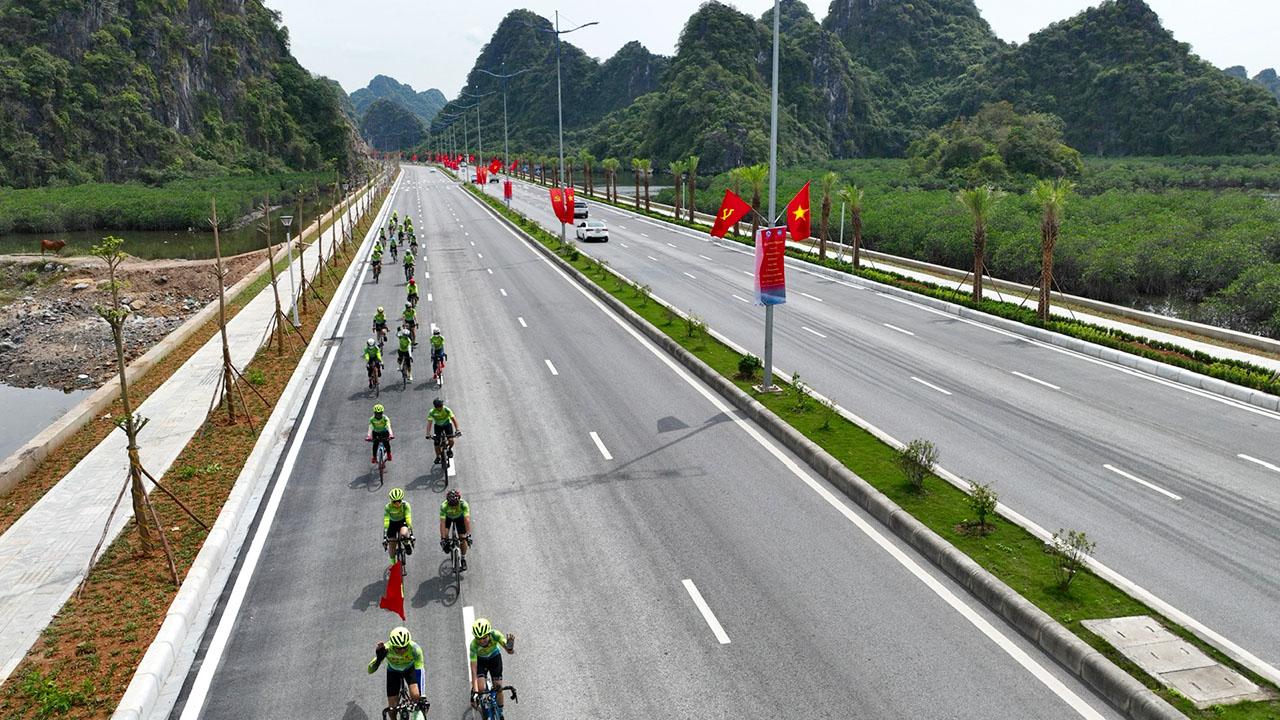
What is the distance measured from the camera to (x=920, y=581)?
437 inches

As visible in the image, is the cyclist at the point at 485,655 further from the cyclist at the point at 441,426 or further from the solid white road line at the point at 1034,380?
the solid white road line at the point at 1034,380

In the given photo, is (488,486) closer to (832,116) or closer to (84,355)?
(84,355)

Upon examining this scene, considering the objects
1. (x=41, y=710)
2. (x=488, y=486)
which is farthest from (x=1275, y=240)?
(x=41, y=710)

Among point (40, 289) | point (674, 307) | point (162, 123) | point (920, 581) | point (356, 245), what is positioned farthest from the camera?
point (162, 123)

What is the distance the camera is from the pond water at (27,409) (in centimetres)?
2395

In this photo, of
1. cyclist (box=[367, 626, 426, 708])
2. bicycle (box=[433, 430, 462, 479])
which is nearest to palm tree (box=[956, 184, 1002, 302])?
bicycle (box=[433, 430, 462, 479])

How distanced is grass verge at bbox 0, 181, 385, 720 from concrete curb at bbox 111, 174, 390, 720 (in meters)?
0.20

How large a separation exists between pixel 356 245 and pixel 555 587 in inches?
1796

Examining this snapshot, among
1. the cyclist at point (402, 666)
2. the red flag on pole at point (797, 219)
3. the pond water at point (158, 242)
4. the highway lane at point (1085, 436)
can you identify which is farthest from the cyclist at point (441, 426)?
the pond water at point (158, 242)

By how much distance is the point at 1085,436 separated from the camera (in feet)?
54.7

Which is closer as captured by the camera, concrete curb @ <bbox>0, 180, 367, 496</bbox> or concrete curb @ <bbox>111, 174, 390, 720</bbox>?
concrete curb @ <bbox>111, 174, 390, 720</bbox>

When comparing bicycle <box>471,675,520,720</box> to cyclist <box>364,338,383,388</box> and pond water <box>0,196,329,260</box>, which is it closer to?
cyclist <box>364,338,383,388</box>

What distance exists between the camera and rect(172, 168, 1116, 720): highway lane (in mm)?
8828

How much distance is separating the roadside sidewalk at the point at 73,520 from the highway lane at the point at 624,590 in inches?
95.8
